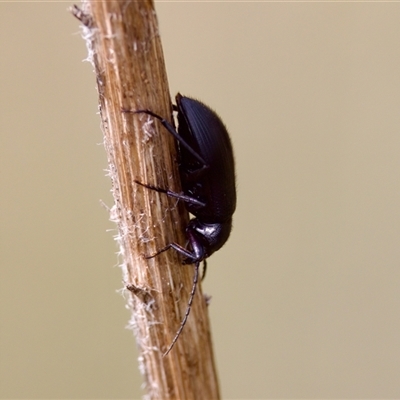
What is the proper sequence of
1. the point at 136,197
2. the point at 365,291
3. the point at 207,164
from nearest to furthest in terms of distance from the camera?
the point at 136,197 < the point at 207,164 < the point at 365,291

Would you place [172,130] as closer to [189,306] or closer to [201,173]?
[201,173]

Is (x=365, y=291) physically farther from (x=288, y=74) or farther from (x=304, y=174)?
(x=288, y=74)

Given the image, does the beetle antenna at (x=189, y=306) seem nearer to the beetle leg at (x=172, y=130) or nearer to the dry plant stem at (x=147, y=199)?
the dry plant stem at (x=147, y=199)

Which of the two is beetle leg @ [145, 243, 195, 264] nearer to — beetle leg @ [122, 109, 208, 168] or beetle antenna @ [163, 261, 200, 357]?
beetle antenna @ [163, 261, 200, 357]

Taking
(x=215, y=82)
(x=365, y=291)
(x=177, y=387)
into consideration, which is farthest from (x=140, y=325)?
(x=365, y=291)

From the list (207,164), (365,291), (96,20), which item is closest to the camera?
(96,20)

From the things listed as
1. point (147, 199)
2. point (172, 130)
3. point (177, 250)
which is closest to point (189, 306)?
point (177, 250)
